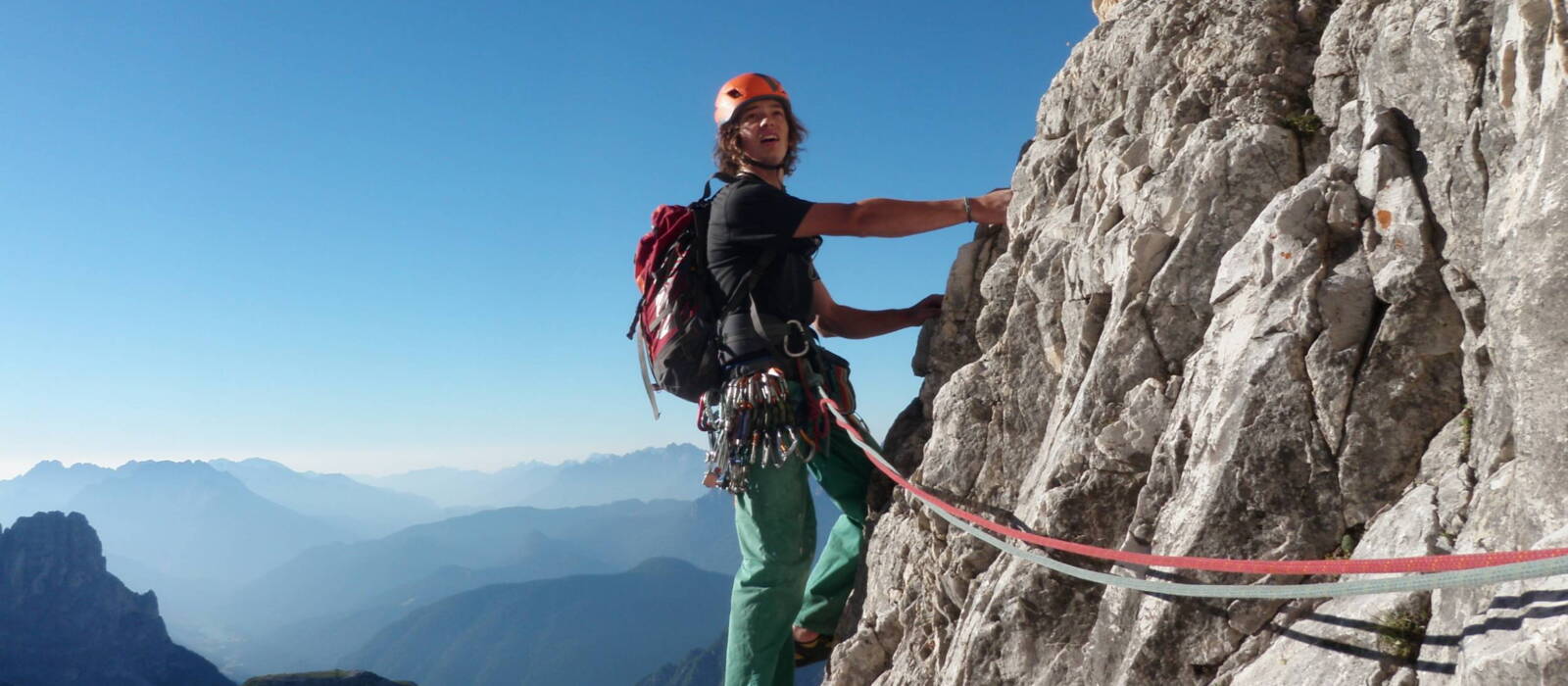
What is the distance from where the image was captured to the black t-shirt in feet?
21.1

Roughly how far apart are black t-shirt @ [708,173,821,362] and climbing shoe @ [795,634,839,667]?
2.55m

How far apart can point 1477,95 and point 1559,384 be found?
5.05 ft

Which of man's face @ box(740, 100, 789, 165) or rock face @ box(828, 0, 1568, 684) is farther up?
man's face @ box(740, 100, 789, 165)

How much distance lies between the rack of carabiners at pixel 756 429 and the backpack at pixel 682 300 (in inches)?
13.6

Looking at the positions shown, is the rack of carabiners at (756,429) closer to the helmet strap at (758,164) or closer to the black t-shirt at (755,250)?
the black t-shirt at (755,250)

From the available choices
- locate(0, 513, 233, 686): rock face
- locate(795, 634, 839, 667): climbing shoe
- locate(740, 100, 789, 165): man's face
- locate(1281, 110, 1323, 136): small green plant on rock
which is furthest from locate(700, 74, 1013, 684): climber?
locate(0, 513, 233, 686): rock face

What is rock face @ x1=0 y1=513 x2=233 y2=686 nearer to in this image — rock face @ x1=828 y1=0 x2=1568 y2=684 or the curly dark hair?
the curly dark hair

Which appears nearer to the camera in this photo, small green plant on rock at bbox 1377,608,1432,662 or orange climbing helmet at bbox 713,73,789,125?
small green plant on rock at bbox 1377,608,1432,662

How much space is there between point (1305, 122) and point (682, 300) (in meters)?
4.33

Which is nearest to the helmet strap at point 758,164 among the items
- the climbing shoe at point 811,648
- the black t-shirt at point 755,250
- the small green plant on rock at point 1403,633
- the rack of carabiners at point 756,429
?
the black t-shirt at point 755,250

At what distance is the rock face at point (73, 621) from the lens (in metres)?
146

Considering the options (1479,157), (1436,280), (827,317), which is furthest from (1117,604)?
(827,317)

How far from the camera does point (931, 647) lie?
6172 mm

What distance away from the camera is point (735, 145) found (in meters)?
7.15
